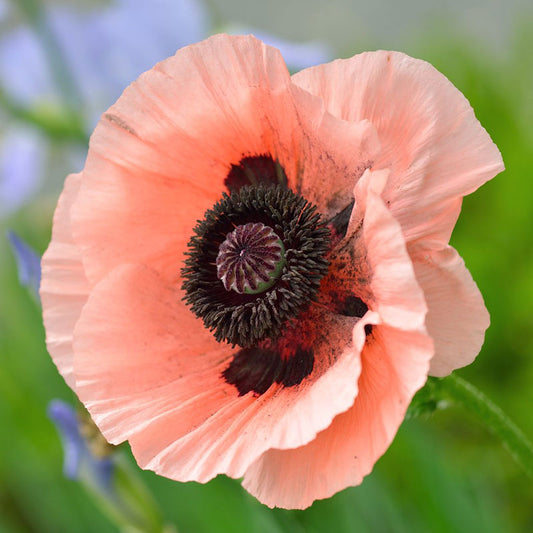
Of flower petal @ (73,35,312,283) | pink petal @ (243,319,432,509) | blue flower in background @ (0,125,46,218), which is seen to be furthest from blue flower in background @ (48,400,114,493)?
blue flower in background @ (0,125,46,218)

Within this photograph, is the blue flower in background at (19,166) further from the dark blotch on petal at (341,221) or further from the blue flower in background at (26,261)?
the dark blotch on petal at (341,221)

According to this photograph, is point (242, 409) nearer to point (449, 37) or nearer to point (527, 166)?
point (527, 166)

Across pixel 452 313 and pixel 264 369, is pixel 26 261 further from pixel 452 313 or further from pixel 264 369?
pixel 452 313

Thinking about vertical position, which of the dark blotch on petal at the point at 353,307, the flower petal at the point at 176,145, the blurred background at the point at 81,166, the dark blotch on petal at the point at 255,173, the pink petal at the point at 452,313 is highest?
the flower petal at the point at 176,145

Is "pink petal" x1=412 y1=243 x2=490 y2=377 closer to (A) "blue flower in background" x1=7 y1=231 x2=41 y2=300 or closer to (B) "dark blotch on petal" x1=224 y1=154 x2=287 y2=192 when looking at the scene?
(B) "dark blotch on petal" x1=224 y1=154 x2=287 y2=192

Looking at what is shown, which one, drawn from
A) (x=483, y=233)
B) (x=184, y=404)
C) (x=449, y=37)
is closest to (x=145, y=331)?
(x=184, y=404)

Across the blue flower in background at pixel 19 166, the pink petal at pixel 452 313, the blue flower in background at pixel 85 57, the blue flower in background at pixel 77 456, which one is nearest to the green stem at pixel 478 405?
the pink petal at pixel 452 313

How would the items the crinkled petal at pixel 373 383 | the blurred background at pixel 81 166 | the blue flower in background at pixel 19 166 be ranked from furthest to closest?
the blue flower in background at pixel 19 166, the blurred background at pixel 81 166, the crinkled petal at pixel 373 383
